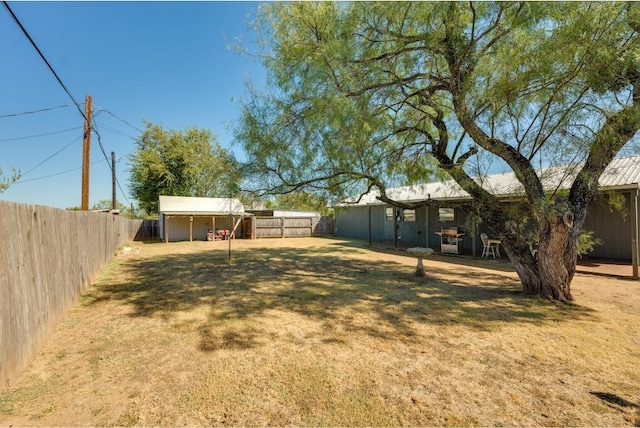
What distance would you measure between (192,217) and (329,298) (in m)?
16.2

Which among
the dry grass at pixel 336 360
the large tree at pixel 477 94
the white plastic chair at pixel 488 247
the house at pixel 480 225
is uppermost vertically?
the large tree at pixel 477 94

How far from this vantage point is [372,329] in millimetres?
4137

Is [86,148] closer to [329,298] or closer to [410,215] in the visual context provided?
[329,298]

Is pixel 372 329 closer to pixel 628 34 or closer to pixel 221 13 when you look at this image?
pixel 628 34

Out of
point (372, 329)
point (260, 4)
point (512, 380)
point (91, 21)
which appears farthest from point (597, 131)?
point (91, 21)

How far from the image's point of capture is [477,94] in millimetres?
5246

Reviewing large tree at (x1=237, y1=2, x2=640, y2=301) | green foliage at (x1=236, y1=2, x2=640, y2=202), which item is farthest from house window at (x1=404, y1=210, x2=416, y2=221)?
large tree at (x1=237, y1=2, x2=640, y2=301)

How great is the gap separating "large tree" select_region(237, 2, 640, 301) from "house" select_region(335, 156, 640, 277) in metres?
0.73

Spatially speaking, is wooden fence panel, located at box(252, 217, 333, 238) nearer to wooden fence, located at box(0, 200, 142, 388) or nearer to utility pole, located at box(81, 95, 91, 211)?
utility pole, located at box(81, 95, 91, 211)

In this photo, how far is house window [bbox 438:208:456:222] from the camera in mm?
13506

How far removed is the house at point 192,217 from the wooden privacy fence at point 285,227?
3.17 ft

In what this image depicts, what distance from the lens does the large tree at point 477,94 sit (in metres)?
4.34

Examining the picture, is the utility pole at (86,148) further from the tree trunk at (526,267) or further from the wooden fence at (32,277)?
the tree trunk at (526,267)

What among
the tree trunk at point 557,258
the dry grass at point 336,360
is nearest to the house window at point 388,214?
the dry grass at point 336,360
